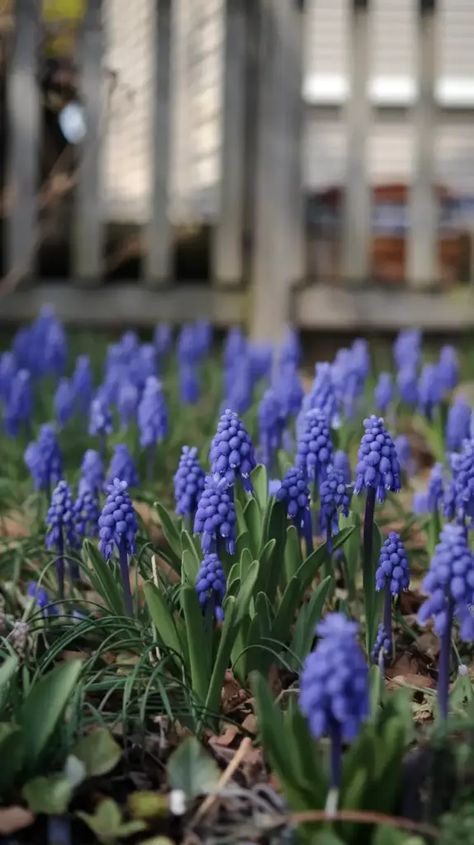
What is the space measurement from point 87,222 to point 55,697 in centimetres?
442

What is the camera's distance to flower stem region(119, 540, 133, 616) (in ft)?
6.81

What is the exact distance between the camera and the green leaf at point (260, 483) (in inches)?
88.0

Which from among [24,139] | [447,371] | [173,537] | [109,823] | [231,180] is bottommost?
[109,823]

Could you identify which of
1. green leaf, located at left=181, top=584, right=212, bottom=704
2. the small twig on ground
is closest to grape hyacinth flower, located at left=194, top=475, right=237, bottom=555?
green leaf, located at left=181, top=584, right=212, bottom=704

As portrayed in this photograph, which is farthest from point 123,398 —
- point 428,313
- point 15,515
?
point 428,313

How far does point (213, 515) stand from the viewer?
1932 millimetres

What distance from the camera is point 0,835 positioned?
160 cm

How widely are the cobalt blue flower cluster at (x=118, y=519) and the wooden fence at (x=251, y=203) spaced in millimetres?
3785

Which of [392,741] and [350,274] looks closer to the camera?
[392,741]

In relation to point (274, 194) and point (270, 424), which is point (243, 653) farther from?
point (274, 194)

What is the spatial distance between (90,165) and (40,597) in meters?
3.78

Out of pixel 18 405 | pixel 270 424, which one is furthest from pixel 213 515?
pixel 18 405

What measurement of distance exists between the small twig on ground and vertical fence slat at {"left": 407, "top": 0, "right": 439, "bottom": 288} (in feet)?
14.0

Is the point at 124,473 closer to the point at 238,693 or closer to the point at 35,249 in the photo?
the point at 238,693
